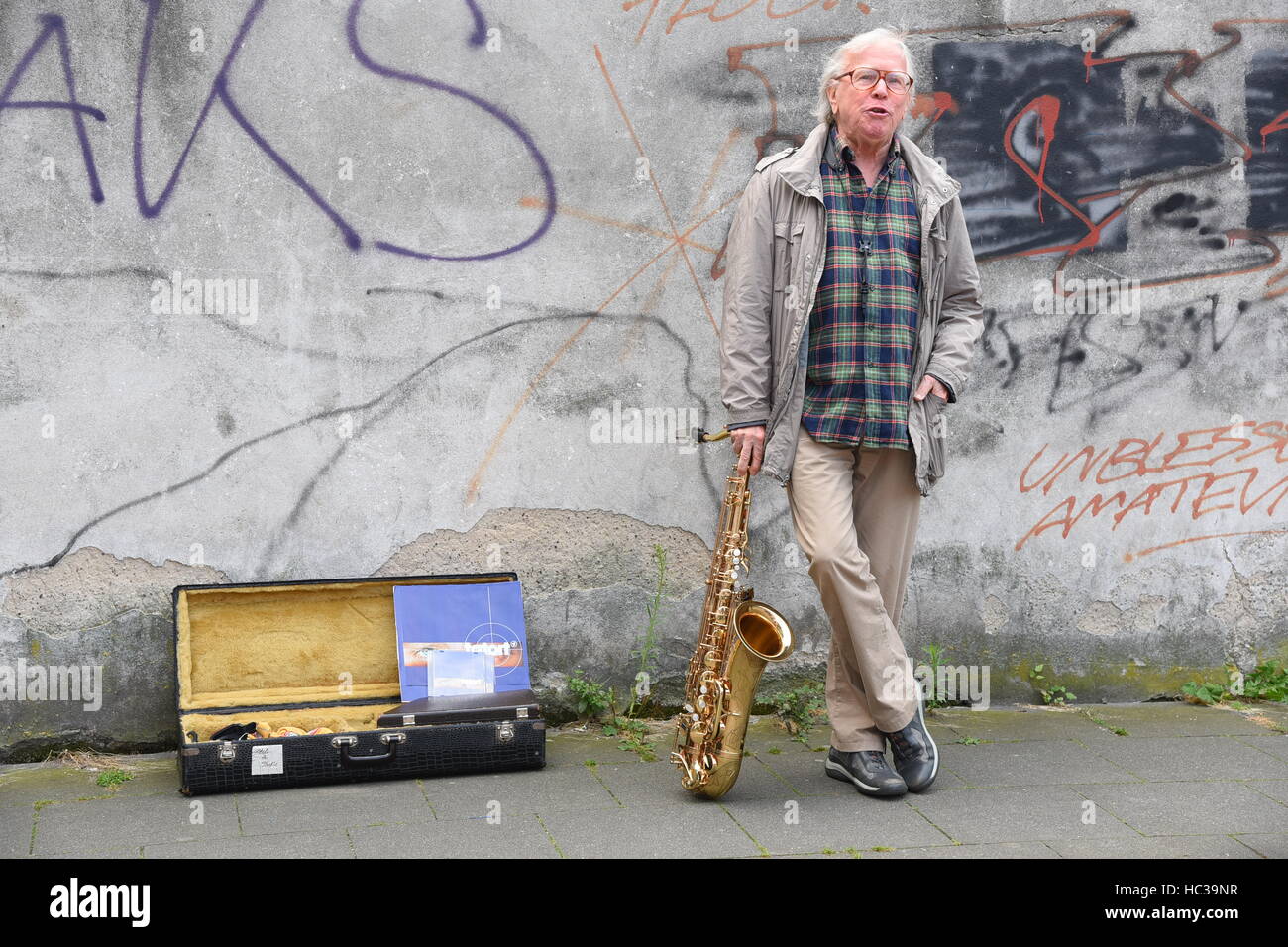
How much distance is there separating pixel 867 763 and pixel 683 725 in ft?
1.96

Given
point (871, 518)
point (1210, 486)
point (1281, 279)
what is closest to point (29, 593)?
point (871, 518)

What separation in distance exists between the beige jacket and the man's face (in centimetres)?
13

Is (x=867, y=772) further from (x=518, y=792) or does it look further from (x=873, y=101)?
(x=873, y=101)

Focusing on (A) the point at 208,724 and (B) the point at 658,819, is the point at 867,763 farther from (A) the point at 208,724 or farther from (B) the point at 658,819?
(A) the point at 208,724

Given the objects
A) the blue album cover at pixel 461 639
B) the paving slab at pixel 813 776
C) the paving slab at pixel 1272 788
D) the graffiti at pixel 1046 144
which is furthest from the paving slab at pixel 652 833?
the graffiti at pixel 1046 144

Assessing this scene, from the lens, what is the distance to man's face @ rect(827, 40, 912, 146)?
13.9ft

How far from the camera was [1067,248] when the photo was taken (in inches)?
211

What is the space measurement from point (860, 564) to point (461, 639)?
149 centimetres

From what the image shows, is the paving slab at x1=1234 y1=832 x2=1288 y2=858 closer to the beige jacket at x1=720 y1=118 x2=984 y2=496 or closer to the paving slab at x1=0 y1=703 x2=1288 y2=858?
the paving slab at x1=0 y1=703 x2=1288 y2=858

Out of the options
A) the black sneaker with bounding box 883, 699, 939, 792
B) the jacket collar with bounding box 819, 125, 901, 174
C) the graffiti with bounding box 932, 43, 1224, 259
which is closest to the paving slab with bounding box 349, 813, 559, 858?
the black sneaker with bounding box 883, 699, 939, 792

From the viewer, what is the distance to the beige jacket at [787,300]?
Answer: 431cm

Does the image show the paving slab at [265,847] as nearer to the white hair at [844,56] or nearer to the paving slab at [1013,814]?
the paving slab at [1013,814]

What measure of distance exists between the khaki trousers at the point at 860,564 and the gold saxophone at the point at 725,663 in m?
0.19

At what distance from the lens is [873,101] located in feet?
13.8
